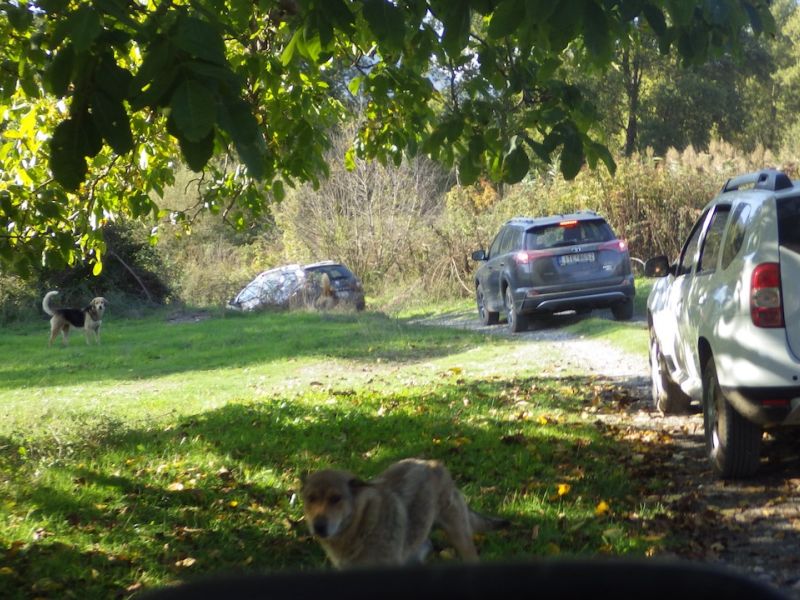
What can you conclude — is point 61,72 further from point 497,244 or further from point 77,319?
point 77,319

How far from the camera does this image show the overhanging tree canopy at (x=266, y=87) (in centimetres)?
436

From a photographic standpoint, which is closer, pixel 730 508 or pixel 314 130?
pixel 730 508

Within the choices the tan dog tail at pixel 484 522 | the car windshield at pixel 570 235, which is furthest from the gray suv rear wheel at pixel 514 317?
the tan dog tail at pixel 484 522

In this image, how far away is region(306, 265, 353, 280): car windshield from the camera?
28.3 meters

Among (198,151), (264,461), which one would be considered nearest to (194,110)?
(198,151)

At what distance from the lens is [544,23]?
469cm

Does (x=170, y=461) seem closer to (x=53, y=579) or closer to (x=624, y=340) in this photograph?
(x=53, y=579)

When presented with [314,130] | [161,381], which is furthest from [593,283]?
[314,130]

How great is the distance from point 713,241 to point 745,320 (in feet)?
5.43

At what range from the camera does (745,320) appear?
651cm

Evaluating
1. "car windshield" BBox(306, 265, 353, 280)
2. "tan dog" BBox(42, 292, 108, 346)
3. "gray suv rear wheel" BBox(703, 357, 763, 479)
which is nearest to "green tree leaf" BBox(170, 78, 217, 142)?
"gray suv rear wheel" BBox(703, 357, 763, 479)

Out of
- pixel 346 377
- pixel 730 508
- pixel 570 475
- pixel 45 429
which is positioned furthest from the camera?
pixel 346 377

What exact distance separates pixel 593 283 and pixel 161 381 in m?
7.77

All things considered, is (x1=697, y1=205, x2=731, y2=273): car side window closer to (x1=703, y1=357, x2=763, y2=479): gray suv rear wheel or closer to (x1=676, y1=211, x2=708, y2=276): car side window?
(x1=676, y1=211, x2=708, y2=276): car side window
